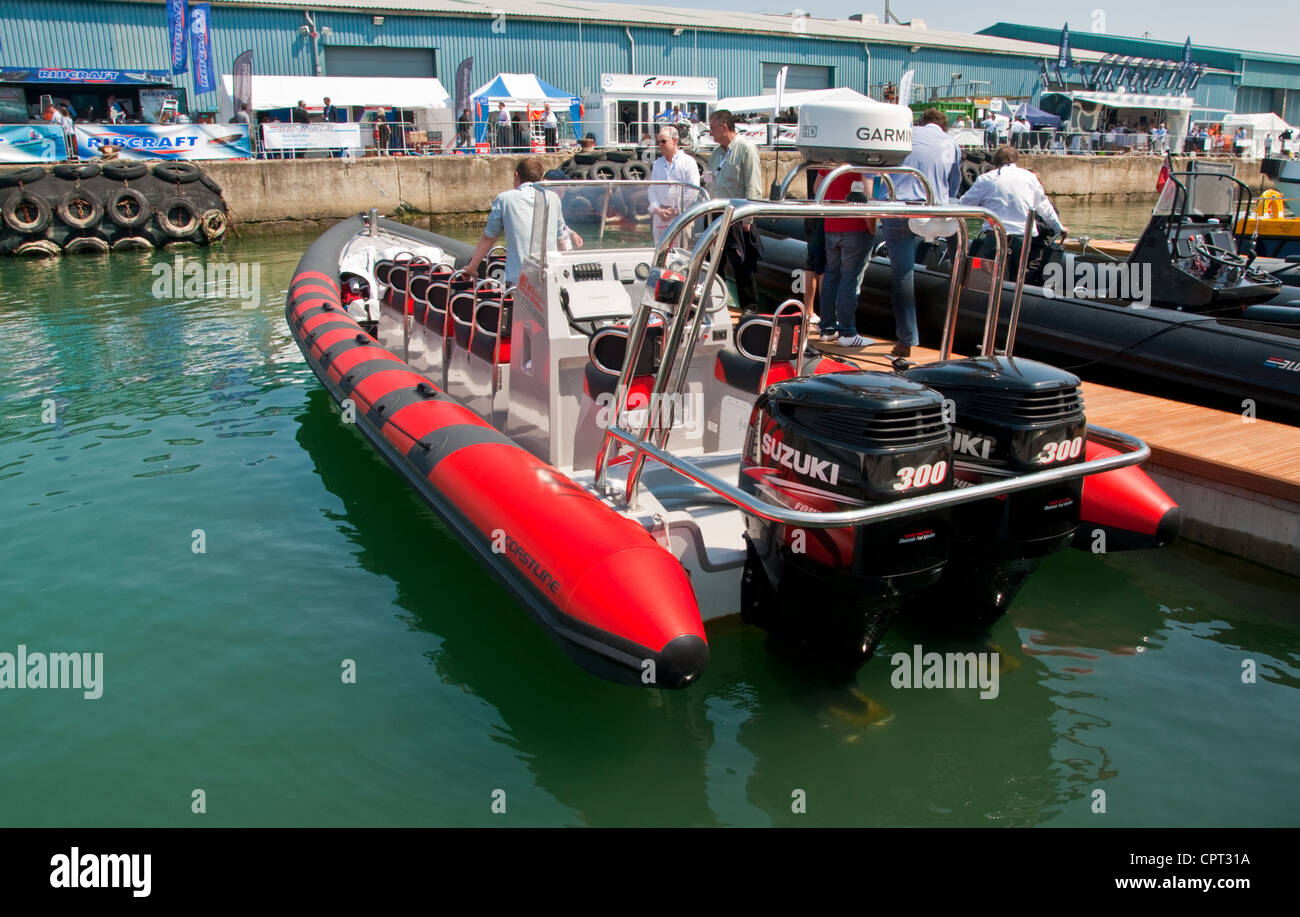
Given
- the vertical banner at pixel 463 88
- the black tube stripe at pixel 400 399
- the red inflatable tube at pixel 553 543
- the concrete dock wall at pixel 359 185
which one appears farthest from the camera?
the vertical banner at pixel 463 88

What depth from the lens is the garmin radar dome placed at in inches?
163

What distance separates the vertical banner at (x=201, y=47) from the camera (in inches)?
893

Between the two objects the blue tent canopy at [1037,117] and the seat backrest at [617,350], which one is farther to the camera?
the blue tent canopy at [1037,117]

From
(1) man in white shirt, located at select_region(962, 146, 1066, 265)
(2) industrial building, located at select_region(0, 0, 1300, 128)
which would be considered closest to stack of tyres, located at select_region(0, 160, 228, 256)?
(2) industrial building, located at select_region(0, 0, 1300, 128)

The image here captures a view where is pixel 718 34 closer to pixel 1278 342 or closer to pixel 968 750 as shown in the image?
pixel 1278 342

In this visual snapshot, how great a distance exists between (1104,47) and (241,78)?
3844cm


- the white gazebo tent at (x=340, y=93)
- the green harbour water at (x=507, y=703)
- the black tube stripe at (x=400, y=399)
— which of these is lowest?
the green harbour water at (x=507, y=703)

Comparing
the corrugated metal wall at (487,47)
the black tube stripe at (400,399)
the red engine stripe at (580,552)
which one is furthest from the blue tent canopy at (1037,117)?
the red engine stripe at (580,552)

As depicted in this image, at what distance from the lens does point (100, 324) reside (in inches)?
409

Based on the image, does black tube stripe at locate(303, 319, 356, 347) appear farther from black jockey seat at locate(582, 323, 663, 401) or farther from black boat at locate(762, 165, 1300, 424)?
black boat at locate(762, 165, 1300, 424)

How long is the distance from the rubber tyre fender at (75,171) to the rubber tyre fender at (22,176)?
19cm

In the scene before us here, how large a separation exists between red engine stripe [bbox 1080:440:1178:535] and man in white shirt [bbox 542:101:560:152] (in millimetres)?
21629

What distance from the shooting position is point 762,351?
185 inches

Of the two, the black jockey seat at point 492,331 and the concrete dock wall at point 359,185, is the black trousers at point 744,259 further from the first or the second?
the concrete dock wall at point 359,185
